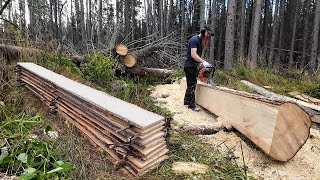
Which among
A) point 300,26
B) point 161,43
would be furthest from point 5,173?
point 300,26

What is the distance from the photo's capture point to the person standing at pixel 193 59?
5.15m

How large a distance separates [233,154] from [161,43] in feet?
22.5

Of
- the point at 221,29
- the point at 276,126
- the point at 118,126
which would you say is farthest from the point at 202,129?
the point at 221,29

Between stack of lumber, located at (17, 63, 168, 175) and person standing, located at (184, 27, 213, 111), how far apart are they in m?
2.02

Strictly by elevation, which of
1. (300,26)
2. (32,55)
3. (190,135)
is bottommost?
(190,135)

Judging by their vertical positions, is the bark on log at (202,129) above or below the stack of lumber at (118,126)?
below

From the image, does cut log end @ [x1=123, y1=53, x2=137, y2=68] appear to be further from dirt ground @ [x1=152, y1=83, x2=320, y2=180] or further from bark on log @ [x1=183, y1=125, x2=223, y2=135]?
bark on log @ [x1=183, y1=125, x2=223, y2=135]

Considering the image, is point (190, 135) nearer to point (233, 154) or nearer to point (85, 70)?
point (233, 154)

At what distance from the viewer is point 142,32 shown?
35188 mm

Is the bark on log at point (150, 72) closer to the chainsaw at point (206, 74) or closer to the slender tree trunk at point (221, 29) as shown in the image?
the chainsaw at point (206, 74)

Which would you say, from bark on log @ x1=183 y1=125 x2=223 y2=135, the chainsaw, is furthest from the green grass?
the chainsaw

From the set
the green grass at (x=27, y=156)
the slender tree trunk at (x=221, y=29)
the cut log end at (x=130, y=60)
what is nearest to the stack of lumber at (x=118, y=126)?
the green grass at (x=27, y=156)

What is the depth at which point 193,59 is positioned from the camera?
5312 millimetres

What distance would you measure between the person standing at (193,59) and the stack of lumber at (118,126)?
202 cm
